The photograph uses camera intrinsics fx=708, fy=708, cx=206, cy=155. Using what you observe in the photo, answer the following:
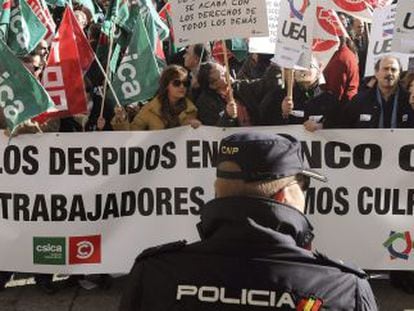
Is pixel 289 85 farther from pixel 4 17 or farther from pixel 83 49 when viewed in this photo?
pixel 4 17

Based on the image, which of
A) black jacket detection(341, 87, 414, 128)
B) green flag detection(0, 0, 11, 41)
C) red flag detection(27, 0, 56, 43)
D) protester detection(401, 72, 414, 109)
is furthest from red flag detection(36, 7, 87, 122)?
protester detection(401, 72, 414, 109)

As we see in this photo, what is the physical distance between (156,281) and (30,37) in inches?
164

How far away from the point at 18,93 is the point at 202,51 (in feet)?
8.25

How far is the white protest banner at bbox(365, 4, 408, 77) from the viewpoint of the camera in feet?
18.4

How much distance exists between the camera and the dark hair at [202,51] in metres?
7.00

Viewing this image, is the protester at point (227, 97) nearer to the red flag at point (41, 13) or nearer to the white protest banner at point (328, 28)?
the white protest banner at point (328, 28)

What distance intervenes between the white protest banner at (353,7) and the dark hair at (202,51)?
1464 millimetres

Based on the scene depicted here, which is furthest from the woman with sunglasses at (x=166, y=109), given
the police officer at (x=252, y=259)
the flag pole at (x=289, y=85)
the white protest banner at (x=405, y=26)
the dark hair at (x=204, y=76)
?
the police officer at (x=252, y=259)

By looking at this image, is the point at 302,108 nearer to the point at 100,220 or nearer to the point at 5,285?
the point at 100,220

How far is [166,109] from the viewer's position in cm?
529

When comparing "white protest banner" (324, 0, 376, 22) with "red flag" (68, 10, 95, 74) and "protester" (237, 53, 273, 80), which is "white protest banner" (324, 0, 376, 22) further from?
"red flag" (68, 10, 95, 74)

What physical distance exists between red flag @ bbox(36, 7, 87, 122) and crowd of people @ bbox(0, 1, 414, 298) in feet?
0.46

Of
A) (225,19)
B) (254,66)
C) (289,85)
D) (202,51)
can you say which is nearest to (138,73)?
(225,19)

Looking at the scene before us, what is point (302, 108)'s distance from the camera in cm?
535
